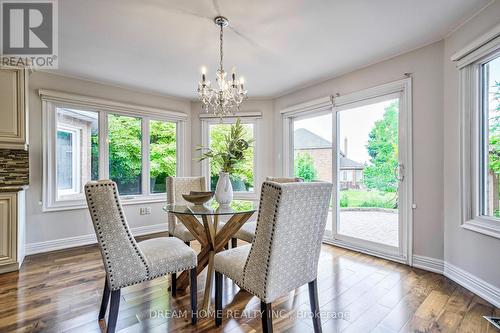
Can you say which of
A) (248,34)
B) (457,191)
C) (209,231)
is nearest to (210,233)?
(209,231)

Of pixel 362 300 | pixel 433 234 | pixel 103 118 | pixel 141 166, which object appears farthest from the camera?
pixel 141 166

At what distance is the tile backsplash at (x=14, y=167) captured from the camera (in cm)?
283

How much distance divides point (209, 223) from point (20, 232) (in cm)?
Result: 228

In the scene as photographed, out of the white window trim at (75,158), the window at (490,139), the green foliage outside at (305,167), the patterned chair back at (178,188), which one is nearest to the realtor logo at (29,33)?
the white window trim at (75,158)

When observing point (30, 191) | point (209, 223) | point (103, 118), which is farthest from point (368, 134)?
point (30, 191)

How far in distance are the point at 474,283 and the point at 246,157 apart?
328 cm

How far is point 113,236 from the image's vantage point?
4.80 ft

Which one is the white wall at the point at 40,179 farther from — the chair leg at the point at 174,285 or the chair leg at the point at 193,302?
the chair leg at the point at 193,302

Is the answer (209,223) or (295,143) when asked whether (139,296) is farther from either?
(295,143)

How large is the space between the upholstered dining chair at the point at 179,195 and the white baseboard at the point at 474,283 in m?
2.51

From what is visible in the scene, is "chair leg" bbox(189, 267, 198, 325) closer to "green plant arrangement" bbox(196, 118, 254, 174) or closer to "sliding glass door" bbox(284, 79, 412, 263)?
"green plant arrangement" bbox(196, 118, 254, 174)

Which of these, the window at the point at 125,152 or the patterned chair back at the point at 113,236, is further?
the window at the point at 125,152

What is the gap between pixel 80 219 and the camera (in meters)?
3.46

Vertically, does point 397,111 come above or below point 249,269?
above
